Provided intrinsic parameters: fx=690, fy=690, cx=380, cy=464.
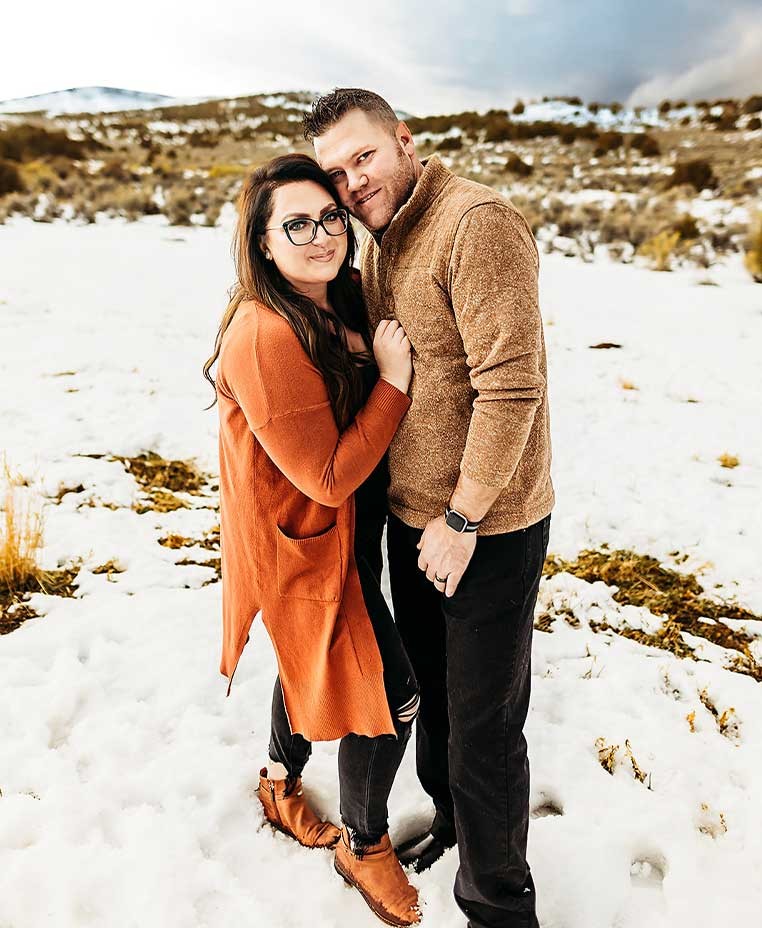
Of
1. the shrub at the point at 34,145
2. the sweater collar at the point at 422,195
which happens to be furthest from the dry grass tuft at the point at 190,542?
the shrub at the point at 34,145

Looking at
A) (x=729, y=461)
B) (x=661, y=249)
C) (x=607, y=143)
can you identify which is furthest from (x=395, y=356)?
(x=607, y=143)

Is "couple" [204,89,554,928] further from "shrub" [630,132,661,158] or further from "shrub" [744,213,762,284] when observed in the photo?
"shrub" [630,132,661,158]

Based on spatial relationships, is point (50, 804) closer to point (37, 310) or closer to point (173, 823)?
point (173, 823)

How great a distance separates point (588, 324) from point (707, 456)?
113 inches

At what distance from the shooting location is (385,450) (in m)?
1.57

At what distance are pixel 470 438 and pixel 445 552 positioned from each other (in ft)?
0.87

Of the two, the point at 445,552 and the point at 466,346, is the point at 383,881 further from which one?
the point at 466,346

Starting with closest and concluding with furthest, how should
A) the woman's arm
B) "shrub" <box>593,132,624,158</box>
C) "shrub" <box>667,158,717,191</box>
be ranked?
the woman's arm, "shrub" <box>667,158,717,191</box>, "shrub" <box>593,132,624,158</box>

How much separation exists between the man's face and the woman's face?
6 cm

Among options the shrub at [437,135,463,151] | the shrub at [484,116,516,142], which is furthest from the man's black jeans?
the shrub at [484,116,516,142]

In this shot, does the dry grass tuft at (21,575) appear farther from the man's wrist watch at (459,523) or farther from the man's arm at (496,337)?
the man's arm at (496,337)

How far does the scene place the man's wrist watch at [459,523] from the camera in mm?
1489

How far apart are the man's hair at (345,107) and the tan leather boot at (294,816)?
70.7 inches

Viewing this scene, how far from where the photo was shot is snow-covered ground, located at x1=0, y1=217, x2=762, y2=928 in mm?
1845
